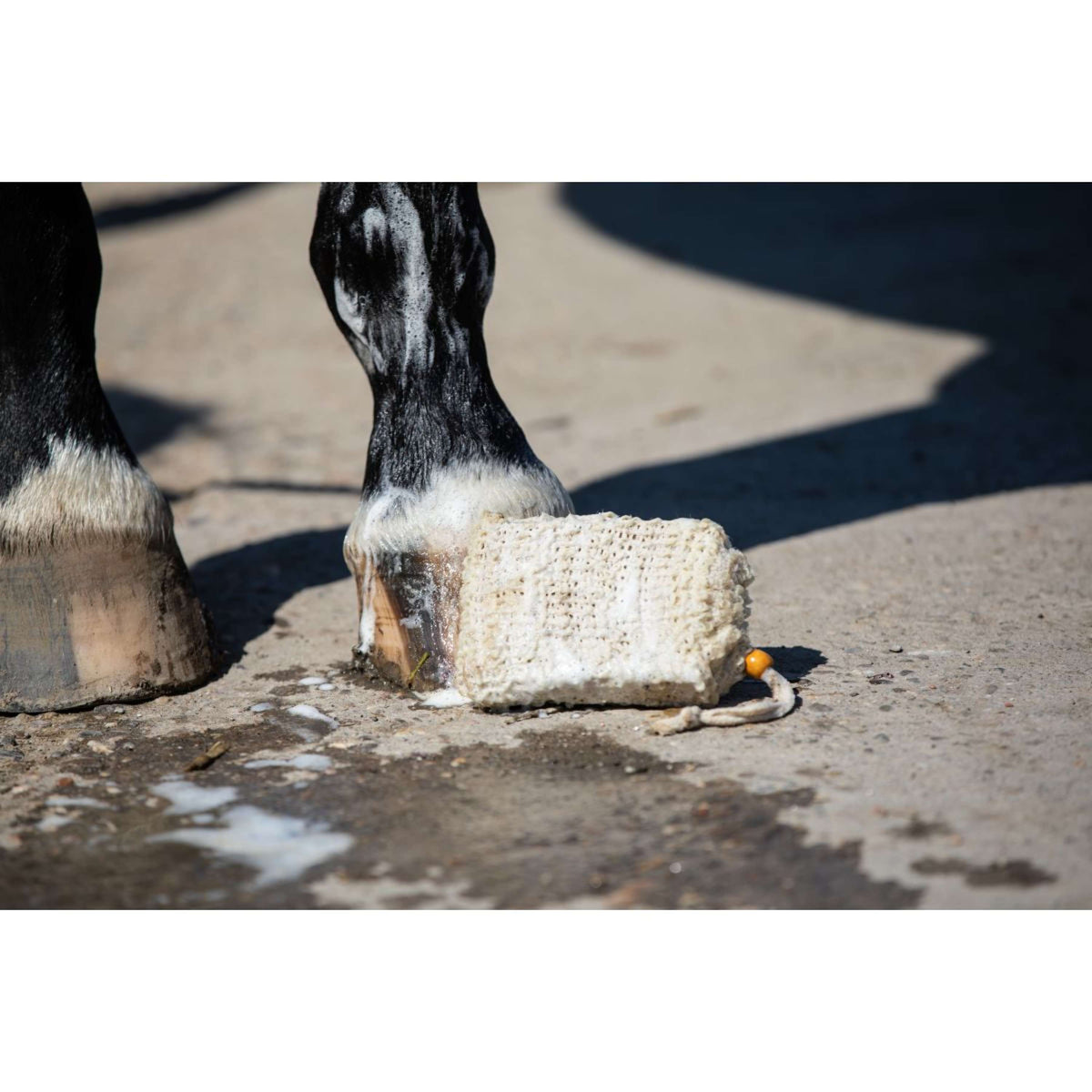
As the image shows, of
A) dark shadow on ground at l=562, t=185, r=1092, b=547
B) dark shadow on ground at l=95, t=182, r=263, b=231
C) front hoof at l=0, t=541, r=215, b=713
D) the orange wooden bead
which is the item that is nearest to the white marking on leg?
front hoof at l=0, t=541, r=215, b=713

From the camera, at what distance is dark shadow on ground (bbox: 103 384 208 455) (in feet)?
20.3

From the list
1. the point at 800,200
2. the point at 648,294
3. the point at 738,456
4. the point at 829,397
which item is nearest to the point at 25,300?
the point at 738,456

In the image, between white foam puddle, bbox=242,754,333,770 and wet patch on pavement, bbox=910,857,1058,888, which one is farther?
white foam puddle, bbox=242,754,333,770

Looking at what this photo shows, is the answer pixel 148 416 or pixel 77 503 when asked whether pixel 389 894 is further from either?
pixel 148 416

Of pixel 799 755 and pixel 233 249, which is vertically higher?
pixel 233 249

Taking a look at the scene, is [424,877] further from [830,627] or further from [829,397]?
[829,397]

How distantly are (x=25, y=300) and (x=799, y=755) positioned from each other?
6.59 feet

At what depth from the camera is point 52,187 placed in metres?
2.96

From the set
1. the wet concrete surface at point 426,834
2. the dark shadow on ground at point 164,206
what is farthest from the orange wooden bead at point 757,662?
the dark shadow on ground at point 164,206

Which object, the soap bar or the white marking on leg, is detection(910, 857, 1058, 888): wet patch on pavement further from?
the white marking on leg

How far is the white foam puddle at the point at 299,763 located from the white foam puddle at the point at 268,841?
7.8 inches

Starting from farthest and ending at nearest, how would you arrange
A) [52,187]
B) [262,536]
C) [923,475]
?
[923,475] → [262,536] → [52,187]

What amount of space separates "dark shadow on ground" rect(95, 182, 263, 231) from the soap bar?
8384 mm

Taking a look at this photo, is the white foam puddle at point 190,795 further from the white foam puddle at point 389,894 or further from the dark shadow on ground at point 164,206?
the dark shadow on ground at point 164,206
